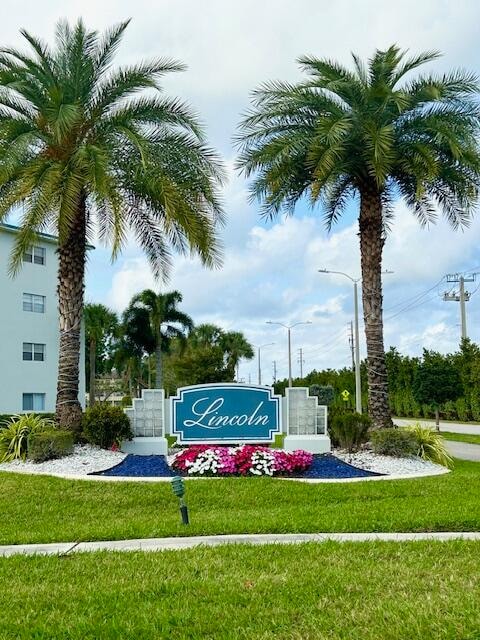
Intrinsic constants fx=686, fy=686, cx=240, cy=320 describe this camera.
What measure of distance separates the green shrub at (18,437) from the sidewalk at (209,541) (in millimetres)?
7131

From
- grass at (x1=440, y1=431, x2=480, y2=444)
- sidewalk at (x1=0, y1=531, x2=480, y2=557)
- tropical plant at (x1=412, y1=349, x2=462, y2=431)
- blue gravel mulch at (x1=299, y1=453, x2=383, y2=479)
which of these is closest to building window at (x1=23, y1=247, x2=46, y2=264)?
tropical plant at (x1=412, y1=349, x2=462, y2=431)

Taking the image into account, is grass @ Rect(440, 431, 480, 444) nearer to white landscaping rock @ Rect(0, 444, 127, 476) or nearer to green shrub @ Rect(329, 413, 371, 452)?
green shrub @ Rect(329, 413, 371, 452)

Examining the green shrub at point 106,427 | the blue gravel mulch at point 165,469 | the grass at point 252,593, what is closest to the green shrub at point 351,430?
the blue gravel mulch at point 165,469

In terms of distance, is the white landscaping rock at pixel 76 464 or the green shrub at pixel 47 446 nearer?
the white landscaping rock at pixel 76 464

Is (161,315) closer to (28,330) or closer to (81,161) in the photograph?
(28,330)

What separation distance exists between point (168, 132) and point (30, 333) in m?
23.5

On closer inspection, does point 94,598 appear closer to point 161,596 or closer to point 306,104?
point 161,596

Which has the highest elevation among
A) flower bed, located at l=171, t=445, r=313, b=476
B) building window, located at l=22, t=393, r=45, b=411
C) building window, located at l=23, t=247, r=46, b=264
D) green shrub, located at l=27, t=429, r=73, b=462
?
building window, located at l=23, t=247, r=46, b=264

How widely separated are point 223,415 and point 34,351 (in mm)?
24305

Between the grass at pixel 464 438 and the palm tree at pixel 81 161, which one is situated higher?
the palm tree at pixel 81 161

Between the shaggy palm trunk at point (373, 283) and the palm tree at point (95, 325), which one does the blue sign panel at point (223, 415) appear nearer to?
the shaggy palm trunk at point (373, 283)

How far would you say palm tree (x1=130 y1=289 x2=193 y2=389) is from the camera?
1905 inches

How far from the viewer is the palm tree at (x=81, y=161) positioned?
15.3 meters

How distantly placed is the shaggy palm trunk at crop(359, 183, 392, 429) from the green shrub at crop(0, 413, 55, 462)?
27.0ft
